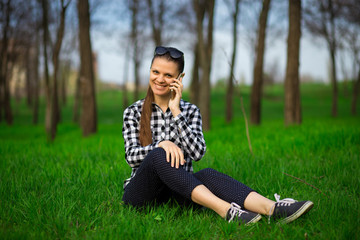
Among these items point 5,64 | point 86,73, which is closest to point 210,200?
point 86,73

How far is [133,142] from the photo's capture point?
2.69 meters

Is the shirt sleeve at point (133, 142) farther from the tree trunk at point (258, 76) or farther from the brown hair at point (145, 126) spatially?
the tree trunk at point (258, 76)

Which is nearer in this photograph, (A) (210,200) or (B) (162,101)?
(A) (210,200)

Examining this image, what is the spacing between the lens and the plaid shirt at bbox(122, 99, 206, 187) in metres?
2.60

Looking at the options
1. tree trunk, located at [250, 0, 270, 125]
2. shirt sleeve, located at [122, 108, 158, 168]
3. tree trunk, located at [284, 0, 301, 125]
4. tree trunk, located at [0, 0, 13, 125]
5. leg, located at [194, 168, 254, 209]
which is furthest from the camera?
tree trunk, located at [0, 0, 13, 125]

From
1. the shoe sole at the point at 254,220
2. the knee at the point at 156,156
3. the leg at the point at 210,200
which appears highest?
the knee at the point at 156,156

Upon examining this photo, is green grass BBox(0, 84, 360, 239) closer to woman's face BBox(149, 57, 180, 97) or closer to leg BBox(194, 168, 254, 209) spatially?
leg BBox(194, 168, 254, 209)

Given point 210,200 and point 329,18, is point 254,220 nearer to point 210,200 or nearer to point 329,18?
point 210,200

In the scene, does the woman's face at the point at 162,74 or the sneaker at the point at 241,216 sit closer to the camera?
the sneaker at the point at 241,216

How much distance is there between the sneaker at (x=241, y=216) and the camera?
230 cm

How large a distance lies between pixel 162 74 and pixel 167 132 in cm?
55

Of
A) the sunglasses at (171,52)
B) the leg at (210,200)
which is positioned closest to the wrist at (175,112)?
the sunglasses at (171,52)

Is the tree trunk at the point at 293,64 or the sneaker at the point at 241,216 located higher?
the tree trunk at the point at 293,64

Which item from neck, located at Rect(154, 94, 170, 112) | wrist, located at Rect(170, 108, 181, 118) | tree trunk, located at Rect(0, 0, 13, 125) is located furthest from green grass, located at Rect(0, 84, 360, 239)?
tree trunk, located at Rect(0, 0, 13, 125)
